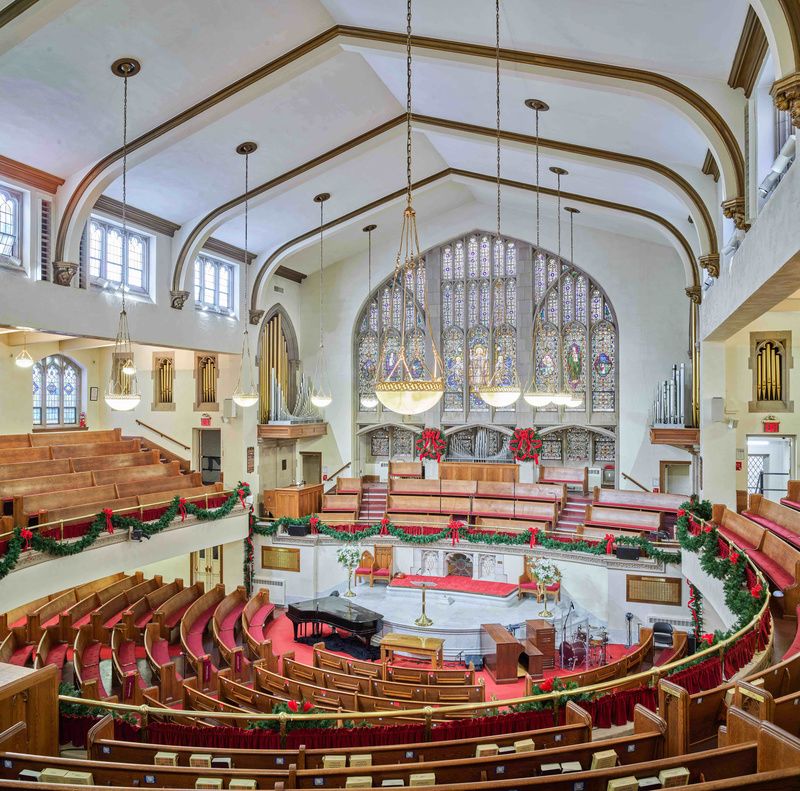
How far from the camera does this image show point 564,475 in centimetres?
1759

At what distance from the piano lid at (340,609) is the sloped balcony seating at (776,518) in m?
6.99

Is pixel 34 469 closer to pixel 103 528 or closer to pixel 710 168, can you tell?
pixel 103 528

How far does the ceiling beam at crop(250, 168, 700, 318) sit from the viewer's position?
13047mm

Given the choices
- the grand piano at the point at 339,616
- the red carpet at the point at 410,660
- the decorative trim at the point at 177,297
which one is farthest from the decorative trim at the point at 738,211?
the decorative trim at the point at 177,297

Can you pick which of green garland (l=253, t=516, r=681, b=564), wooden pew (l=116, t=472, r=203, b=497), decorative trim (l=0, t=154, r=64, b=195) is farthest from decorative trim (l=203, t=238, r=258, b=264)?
green garland (l=253, t=516, r=681, b=564)

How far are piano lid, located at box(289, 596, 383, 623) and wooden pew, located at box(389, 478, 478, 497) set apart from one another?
421cm

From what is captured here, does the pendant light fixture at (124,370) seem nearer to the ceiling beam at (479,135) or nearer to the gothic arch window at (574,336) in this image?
the ceiling beam at (479,135)

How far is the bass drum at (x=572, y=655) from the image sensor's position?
1167 centimetres

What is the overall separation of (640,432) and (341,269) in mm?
9958

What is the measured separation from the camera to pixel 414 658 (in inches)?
457

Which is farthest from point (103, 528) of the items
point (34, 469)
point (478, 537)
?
point (478, 537)

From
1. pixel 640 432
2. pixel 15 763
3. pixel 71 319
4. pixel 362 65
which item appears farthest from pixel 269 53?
pixel 640 432

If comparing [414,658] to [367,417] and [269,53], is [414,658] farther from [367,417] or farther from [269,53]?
[269,53]

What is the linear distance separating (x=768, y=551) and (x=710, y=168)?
19.1ft
